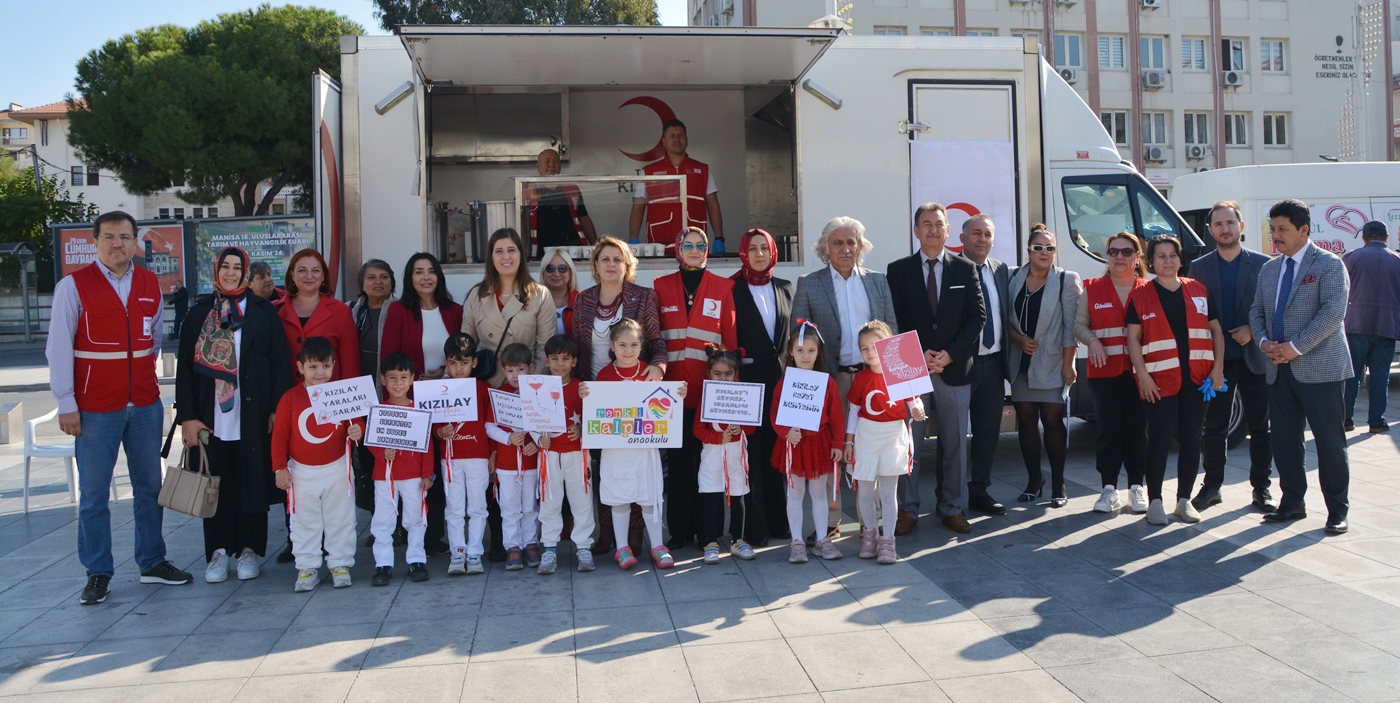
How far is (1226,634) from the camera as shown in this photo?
414 centimetres

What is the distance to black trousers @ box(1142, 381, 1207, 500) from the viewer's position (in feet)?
19.3

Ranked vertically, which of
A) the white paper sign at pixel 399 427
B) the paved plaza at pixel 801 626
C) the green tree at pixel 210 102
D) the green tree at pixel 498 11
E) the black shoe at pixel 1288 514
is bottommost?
the paved plaza at pixel 801 626

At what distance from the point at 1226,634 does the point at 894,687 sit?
1.48 meters

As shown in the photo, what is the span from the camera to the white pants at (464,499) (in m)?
5.33

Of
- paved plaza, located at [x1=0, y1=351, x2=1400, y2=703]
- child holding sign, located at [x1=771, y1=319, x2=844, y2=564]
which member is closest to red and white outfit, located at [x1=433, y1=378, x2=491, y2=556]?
paved plaza, located at [x1=0, y1=351, x2=1400, y2=703]

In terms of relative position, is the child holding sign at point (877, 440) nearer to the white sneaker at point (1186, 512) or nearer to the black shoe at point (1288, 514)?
the white sneaker at point (1186, 512)

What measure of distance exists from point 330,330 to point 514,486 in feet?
4.16

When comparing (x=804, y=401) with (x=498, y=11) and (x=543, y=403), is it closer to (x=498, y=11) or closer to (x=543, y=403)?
(x=543, y=403)

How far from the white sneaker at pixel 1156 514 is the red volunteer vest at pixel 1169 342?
0.62 m

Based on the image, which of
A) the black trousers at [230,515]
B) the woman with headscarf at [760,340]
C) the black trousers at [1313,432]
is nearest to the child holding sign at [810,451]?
the woman with headscarf at [760,340]

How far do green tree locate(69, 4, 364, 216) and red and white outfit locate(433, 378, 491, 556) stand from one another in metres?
22.8

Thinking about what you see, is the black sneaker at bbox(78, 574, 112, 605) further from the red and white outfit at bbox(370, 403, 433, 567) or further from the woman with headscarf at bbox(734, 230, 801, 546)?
the woman with headscarf at bbox(734, 230, 801, 546)

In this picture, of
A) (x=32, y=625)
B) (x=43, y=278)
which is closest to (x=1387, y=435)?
(x=32, y=625)

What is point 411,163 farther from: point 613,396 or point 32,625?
point 32,625
